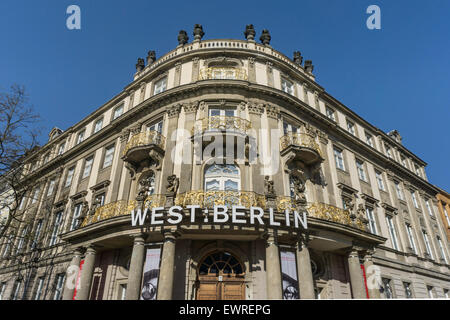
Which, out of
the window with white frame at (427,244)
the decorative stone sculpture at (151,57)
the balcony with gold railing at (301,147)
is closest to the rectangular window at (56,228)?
the decorative stone sculpture at (151,57)

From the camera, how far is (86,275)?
14.4 meters

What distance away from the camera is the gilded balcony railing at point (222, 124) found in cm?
1616

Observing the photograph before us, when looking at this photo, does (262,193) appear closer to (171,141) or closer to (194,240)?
(194,240)

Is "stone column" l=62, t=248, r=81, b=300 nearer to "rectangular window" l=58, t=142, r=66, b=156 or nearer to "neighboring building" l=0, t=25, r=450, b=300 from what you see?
"neighboring building" l=0, t=25, r=450, b=300

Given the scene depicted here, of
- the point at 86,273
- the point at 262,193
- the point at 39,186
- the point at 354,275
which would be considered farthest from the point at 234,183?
the point at 39,186

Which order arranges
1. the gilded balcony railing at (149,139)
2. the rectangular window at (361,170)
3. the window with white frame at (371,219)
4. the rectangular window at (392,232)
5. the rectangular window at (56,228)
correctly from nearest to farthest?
the gilded balcony railing at (149,139), the window with white frame at (371,219), the rectangular window at (392,232), the rectangular window at (56,228), the rectangular window at (361,170)

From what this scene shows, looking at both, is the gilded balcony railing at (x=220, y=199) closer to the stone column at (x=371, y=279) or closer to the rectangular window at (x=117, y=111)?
the stone column at (x=371, y=279)

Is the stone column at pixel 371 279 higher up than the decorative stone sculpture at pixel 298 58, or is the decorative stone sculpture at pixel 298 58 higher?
the decorative stone sculpture at pixel 298 58

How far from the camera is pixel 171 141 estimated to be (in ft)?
56.1

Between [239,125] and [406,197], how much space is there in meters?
20.1

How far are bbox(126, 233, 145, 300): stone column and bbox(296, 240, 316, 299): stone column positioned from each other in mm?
7348

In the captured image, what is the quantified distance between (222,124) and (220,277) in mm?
8260

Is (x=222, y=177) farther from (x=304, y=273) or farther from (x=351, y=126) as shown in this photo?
(x=351, y=126)

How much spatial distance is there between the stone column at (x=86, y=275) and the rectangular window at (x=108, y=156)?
812cm
